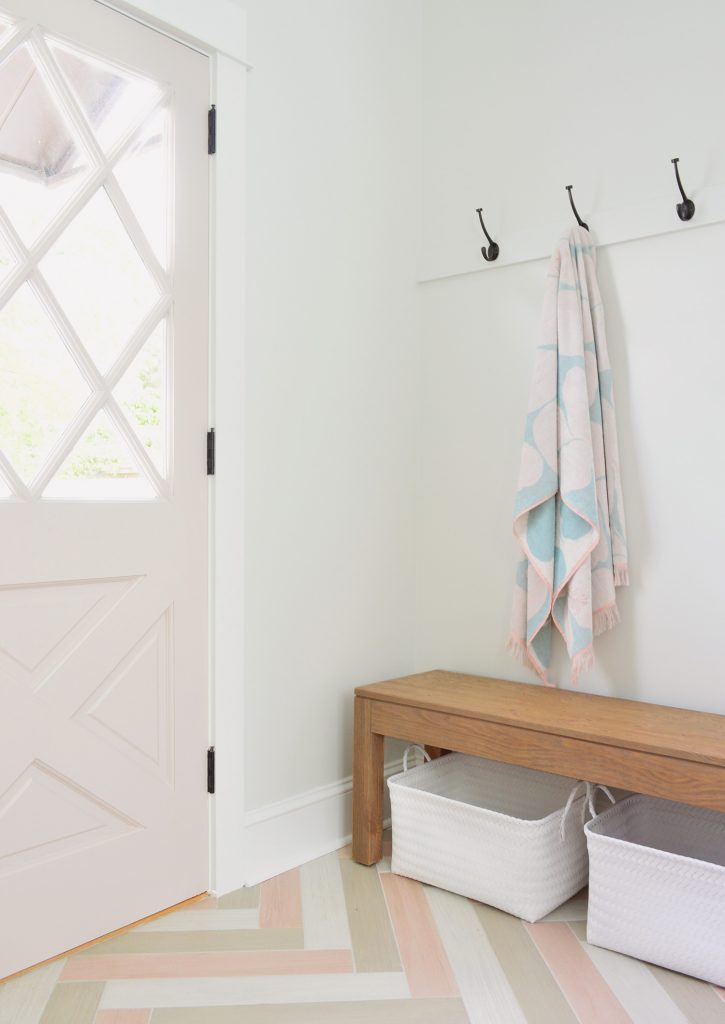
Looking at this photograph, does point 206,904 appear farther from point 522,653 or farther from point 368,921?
point 522,653

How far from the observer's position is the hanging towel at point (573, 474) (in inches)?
85.4

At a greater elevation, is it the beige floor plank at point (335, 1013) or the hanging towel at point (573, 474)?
the hanging towel at point (573, 474)

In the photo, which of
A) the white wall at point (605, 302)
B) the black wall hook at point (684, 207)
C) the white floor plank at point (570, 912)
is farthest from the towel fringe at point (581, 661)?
the black wall hook at point (684, 207)

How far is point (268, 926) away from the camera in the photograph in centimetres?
197

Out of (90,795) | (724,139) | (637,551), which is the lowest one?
(90,795)

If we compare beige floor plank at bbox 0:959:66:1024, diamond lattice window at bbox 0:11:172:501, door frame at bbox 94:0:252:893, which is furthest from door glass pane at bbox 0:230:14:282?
beige floor plank at bbox 0:959:66:1024

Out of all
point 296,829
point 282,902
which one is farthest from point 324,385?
point 282,902

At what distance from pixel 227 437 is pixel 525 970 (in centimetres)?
132

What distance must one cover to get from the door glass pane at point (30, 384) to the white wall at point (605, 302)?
1192 mm

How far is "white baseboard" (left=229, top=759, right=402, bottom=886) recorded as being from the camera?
7.28ft

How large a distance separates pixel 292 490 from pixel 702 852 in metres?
1.33

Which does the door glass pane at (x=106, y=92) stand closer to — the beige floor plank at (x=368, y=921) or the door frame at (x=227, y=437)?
the door frame at (x=227, y=437)

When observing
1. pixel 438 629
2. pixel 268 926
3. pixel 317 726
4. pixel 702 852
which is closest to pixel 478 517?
pixel 438 629

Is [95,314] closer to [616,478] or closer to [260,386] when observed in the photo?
[260,386]
